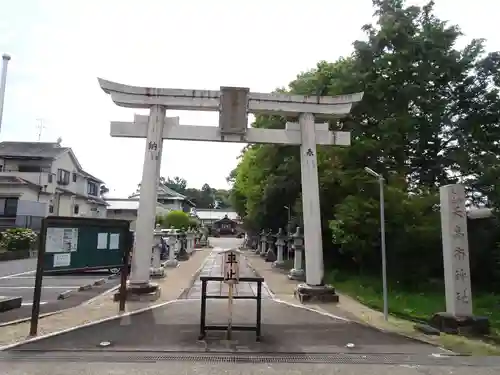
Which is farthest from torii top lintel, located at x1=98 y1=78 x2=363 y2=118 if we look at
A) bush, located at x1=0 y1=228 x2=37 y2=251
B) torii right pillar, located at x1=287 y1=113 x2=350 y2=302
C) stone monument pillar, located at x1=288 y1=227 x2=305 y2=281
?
bush, located at x1=0 y1=228 x2=37 y2=251

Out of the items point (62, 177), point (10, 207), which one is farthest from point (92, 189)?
point (10, 207)

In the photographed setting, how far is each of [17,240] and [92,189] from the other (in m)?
22.3

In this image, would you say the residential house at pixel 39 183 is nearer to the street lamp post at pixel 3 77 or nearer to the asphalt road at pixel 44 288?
the asphalt road at pixel 44 288

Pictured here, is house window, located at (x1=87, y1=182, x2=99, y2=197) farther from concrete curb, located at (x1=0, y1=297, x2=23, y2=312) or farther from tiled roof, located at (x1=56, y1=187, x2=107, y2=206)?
concrete curb, located at (x1=0, y1=297, x2=23, y2=312)

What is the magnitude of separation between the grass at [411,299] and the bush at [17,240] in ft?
69.1

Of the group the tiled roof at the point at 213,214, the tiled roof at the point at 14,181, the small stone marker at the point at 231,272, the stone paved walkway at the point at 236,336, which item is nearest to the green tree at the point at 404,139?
the stone paved walkway at the point at 236,336

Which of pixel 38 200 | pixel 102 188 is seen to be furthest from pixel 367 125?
pixel 102 188

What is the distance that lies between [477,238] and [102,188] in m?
48.4

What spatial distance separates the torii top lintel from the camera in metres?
12.9

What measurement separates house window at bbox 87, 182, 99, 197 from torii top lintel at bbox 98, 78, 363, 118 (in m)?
39.0

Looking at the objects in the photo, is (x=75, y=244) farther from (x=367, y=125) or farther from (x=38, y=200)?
(x=38, y=200)

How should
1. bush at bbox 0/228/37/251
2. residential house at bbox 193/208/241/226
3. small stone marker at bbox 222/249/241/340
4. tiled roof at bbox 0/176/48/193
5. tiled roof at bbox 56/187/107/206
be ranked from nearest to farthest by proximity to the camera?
small stone marker at bbox 222/249/241/340, bush at bbox 0/228/37/251, tiled roof at bbox 0/176/48/193, tiled roof at bbox 56/187/107/206, residential house at bbox 193/208/241/226

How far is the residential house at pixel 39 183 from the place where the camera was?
35.1 meters

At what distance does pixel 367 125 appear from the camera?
18.9 meters
